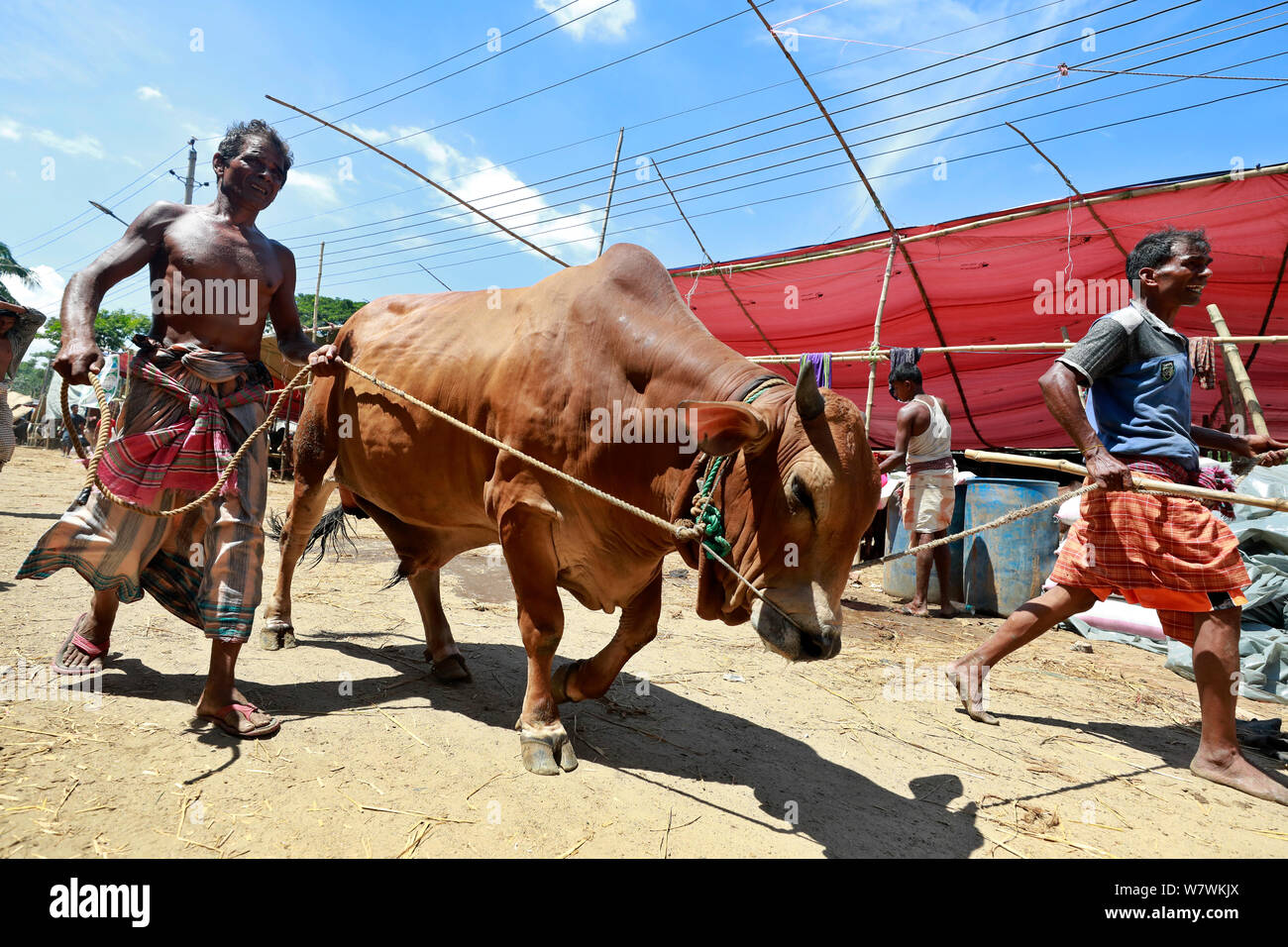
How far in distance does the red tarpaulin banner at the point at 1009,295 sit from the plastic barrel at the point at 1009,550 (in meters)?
2.30

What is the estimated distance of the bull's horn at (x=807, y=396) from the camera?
2.12 m

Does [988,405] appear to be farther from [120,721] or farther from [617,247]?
[120,721]

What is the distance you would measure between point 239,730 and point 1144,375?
391 cm

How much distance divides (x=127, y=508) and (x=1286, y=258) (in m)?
9.58

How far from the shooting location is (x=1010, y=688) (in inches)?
165

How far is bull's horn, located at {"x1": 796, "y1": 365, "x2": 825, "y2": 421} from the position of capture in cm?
212

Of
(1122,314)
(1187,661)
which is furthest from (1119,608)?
(1122,314)

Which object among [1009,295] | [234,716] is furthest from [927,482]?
[234,716]

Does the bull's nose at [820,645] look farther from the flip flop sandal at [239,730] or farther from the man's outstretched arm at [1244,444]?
the man's outstretched arm at [1244,444]

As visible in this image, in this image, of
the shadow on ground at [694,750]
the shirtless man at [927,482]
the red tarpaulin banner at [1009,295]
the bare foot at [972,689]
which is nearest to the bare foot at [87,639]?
the shadow on ground at [694,750]

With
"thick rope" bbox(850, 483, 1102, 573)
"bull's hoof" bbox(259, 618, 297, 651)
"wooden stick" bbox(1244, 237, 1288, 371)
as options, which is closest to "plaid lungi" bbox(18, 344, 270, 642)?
"bull's hoof" bbox(259, 618, 297, 651)

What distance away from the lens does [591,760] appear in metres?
2.76

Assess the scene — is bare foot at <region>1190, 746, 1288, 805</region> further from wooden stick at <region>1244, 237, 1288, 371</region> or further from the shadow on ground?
wooden stick at <region>1244, 237, 1288, 371</region>

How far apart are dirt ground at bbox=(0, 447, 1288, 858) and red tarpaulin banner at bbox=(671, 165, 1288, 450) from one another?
3.94m
